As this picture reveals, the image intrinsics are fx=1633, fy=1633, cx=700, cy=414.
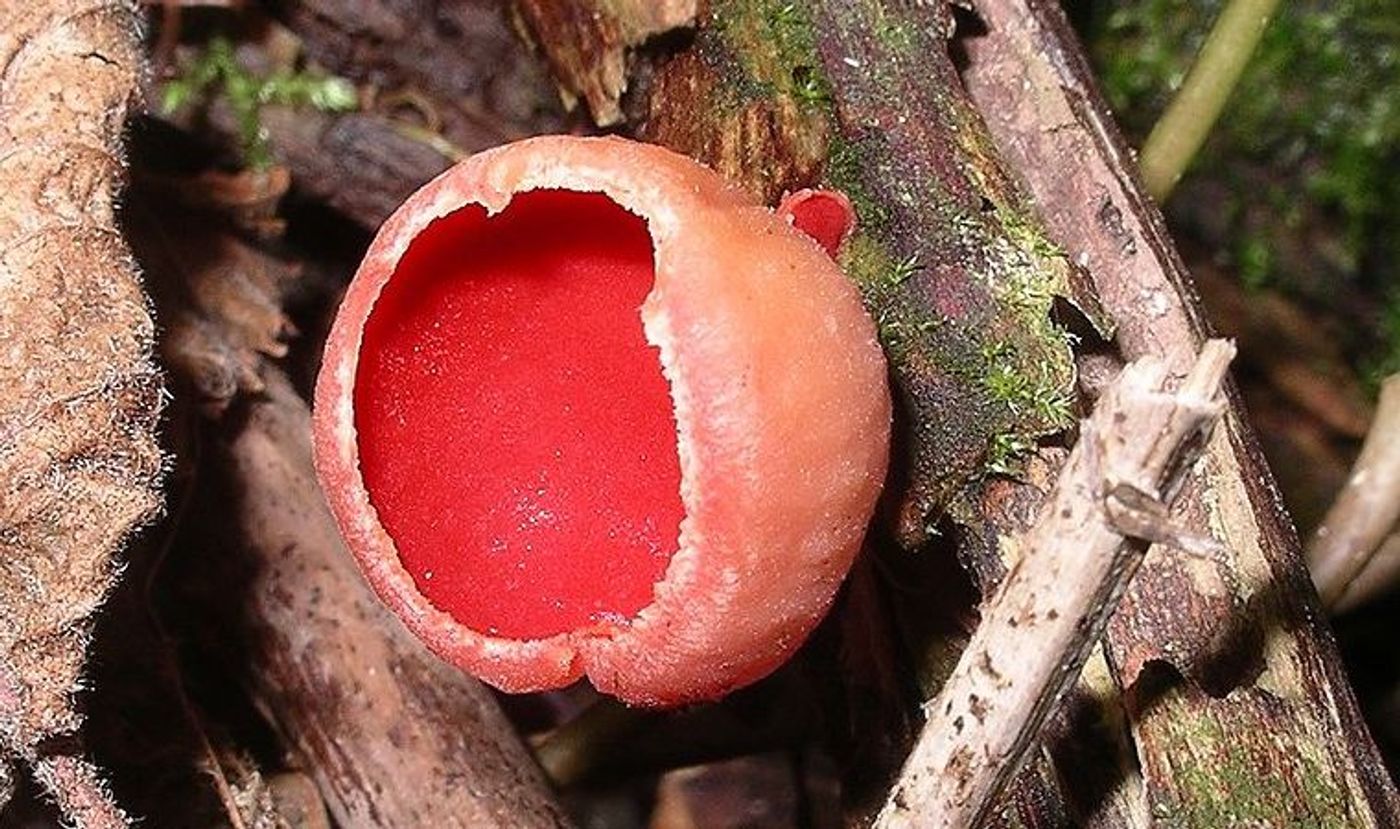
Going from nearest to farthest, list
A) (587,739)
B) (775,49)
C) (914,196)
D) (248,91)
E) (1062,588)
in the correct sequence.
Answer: (1062,588)
(914,196)
(775,49)
(587,739)
(248,91)

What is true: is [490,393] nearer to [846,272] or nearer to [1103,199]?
[846,272]

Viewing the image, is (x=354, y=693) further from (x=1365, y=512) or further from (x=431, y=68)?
(x=1365, y=512)

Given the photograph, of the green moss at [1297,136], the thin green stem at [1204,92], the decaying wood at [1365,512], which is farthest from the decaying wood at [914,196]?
the green moss at [1297,136]

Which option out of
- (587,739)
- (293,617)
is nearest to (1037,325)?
(587,739)

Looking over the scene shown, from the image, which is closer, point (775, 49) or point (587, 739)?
point (775, 49)

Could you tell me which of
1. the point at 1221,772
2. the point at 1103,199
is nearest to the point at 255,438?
the point at 1103,199

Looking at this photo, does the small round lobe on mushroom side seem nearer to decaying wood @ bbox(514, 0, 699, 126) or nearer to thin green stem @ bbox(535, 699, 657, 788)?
decaying wood @ bbox(514, 0, 699, 126)

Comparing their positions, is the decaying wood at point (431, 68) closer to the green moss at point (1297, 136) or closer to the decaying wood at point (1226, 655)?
the green moss at point (1297, 136)
